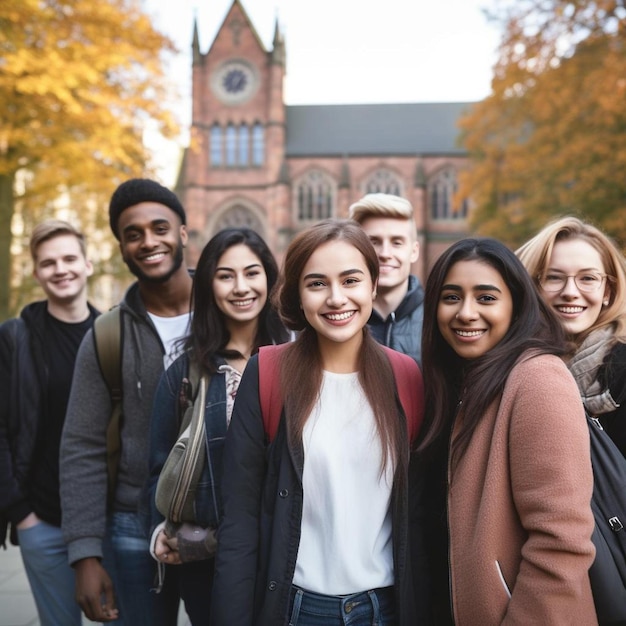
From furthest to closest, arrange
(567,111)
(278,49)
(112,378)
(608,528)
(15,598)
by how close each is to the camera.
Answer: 1. (278,49)
2. (567,111)
3. (15,598)
4. (112,378)
5. (608,528)

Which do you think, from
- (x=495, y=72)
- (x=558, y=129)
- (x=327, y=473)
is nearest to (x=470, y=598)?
(x=327, y=473)

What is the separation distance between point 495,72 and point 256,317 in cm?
1384

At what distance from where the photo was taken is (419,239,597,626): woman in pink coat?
1630mm

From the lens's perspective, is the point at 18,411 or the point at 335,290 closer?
the point at 335,290

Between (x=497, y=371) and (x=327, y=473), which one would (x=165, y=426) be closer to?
(x=327, y=473)

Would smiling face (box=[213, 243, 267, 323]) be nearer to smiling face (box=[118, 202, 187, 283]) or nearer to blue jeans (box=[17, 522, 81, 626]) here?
smiling face (box=[118, 202, 187, 283])

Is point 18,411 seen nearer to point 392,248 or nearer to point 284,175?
point 392,248

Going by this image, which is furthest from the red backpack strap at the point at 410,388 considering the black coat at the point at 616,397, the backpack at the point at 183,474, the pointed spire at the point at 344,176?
the pointed spire at the point at 344,176

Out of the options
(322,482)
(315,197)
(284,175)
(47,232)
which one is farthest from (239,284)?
(315,197)

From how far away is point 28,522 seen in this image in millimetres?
2949

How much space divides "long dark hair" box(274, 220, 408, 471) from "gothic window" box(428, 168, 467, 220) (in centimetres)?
3850

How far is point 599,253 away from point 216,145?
36.9 meters

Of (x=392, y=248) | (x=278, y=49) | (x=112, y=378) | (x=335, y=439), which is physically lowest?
(x=335, y=439)

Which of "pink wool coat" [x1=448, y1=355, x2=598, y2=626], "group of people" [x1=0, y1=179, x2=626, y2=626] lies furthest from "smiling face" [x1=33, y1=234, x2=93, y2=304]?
"pink wool coat" [x1=448, y1=355, x2=598, y2=626]
